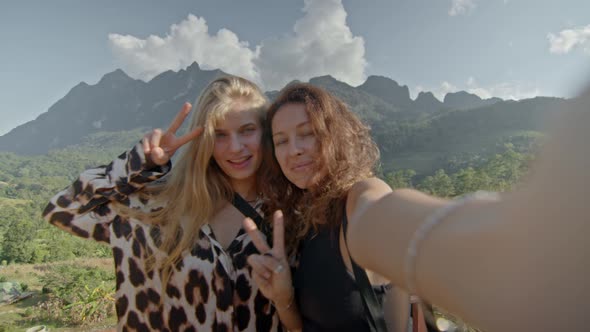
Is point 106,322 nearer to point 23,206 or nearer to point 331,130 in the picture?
point 331,130

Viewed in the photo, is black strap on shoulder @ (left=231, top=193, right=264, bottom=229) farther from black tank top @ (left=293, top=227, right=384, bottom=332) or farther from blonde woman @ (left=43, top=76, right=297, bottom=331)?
black tank top @ (left=293, top=227, right=384, bottom=332)

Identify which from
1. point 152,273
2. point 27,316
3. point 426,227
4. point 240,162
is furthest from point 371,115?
point 426,227

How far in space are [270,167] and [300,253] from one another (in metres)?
0.66

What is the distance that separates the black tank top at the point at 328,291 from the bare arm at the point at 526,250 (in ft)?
3.41

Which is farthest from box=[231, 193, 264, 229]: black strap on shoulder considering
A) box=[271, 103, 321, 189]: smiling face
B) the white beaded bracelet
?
the white beaded bracelet

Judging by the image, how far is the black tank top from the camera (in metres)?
1.47

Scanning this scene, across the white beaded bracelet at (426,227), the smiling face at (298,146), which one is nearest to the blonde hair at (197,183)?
the smiling face at (298,146)

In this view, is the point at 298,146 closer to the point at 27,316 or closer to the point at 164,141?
the point at 164,141

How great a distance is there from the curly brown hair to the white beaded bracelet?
1.08 meters

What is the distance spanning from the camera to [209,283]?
1862 mm

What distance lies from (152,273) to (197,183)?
1.97 ft

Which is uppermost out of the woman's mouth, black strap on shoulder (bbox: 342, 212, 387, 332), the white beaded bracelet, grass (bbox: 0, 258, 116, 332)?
the woman's mouth

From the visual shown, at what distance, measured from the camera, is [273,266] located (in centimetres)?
161

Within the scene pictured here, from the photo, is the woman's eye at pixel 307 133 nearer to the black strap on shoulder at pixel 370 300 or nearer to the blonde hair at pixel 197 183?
the blonde hair at pixel 197 183
